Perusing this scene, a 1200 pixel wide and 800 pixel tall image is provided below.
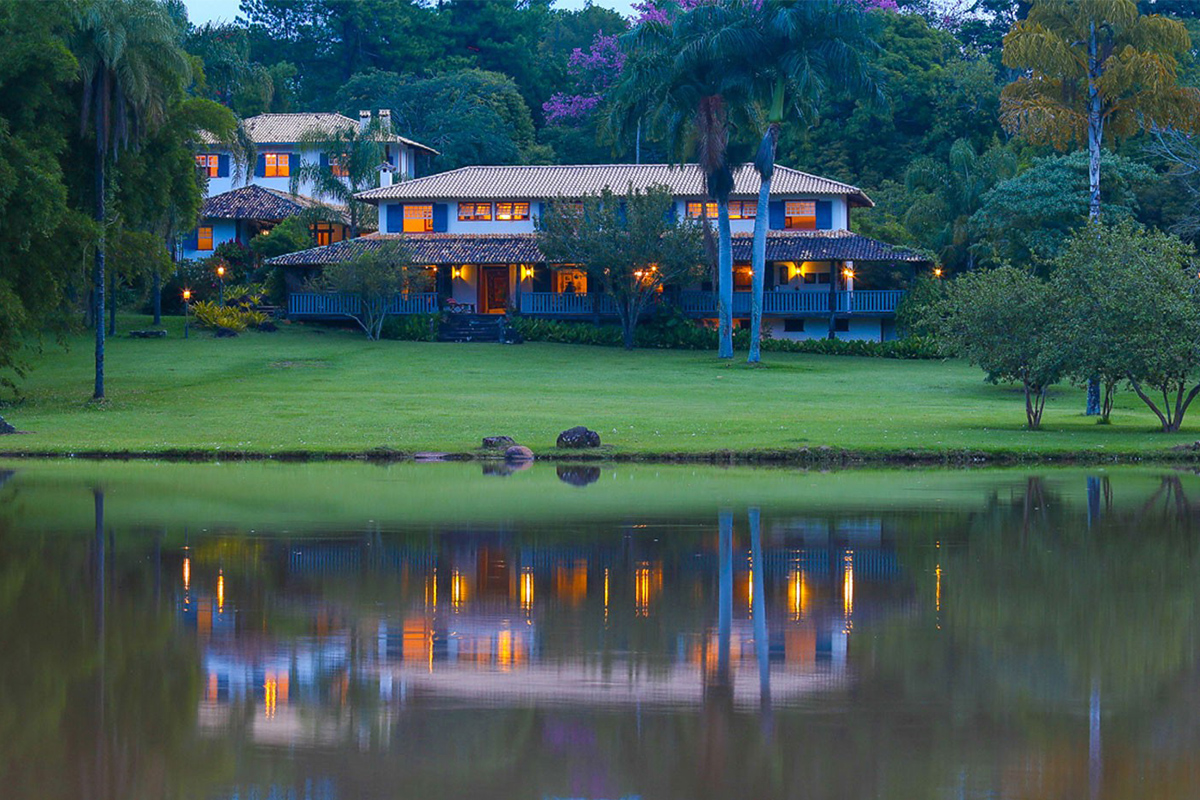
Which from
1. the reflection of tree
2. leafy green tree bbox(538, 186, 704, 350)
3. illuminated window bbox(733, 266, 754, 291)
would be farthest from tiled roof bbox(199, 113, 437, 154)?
the reflection of tree

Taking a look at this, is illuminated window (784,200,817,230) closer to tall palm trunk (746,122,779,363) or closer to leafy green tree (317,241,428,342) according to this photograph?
tall palm trunk (746,122,779,363)

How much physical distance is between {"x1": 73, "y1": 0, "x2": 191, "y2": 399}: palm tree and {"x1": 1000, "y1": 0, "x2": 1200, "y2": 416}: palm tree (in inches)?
849

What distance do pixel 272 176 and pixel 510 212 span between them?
62.5ft

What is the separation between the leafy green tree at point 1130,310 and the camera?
101 feet

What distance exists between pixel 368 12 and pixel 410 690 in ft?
305

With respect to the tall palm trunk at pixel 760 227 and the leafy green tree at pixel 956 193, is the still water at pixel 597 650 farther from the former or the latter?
the leafy green tree at pixel 956 193

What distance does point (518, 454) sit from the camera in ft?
92.4

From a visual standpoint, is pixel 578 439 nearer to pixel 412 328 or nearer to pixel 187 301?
pixel 412 328

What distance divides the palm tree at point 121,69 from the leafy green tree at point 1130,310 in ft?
74.8

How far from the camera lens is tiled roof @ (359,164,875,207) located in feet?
215

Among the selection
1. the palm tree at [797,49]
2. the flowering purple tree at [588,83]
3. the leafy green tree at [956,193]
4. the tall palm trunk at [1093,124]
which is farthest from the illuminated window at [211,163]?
the tall palm trunk at [1093,124]

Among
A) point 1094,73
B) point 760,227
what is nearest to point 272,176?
point 760,227

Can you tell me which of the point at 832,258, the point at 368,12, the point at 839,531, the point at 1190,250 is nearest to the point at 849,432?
the point at 1190,250

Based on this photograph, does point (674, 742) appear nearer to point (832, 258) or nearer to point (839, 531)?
point (839, 531)
